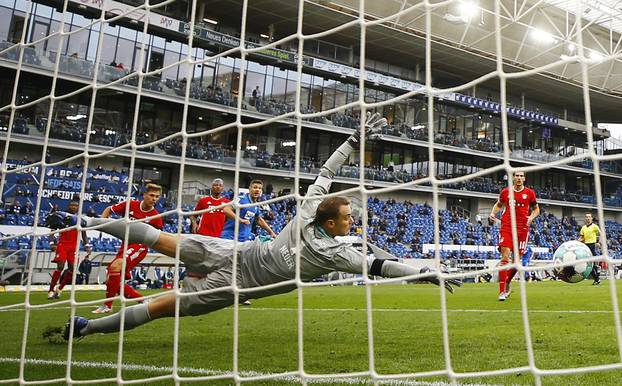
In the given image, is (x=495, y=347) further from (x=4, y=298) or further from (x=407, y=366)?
(x=4, y=298)

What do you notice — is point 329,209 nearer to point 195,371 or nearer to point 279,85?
point 195,371

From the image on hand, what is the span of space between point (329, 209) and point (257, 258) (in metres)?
0.62

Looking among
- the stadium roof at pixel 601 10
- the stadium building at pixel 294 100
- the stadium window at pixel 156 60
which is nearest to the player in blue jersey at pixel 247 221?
the stadium building at pixel 294 100

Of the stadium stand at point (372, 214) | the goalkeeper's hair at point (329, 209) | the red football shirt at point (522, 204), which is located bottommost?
the goalkeeper's hair at point (329, 209)

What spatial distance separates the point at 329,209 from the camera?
3795mm

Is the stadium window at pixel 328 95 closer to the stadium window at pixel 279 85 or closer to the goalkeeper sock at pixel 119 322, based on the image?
the stadium window at pixel 279 85

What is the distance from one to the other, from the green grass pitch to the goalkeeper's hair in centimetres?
101

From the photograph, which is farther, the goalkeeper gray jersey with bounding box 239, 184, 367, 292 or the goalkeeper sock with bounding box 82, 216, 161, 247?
the goalkeeper sock with bounding box 82, 216, 161, 247

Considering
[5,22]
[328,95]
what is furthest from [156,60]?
[328,95]

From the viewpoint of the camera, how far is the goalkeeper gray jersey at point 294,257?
3754 mm

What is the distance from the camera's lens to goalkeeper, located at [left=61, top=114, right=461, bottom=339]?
378cm

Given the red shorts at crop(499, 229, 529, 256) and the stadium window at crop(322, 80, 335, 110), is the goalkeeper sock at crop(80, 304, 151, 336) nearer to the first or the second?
the red shorts at crop(499, 229, 529, 256)

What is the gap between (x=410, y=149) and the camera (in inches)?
1347

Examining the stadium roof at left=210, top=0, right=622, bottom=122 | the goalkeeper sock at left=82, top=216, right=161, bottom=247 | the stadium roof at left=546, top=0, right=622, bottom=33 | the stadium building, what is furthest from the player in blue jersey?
the stadium roof at left=546, top=0, right=622, bottom=33
